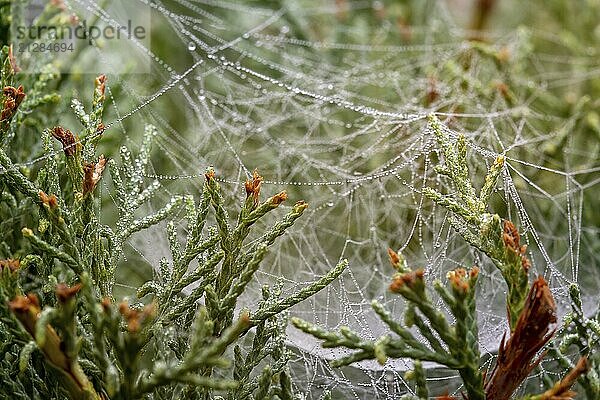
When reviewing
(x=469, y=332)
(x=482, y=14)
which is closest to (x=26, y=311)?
(x=469, y=332)

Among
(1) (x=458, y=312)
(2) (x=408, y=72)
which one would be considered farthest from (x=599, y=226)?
(1) (x=458, y=312)

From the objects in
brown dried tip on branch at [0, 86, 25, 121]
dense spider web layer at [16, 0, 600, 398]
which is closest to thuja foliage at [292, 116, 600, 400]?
dense spider web layer at [16, 0, 600, 398]

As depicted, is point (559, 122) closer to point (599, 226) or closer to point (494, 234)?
point (599, 226)

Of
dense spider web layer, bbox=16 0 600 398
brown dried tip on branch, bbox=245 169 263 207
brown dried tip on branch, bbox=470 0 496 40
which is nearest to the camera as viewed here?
brown dried tip on branch, bbox=245 169 263 207

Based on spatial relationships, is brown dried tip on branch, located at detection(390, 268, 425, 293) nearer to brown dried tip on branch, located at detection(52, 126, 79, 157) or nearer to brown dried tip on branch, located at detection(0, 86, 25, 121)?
brown dried tip on branch, located at detection(52, 126, 79, 157)

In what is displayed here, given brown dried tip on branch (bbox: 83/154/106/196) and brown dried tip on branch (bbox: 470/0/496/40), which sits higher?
brown dried tip on branch (bbox: 470/0/496/40)

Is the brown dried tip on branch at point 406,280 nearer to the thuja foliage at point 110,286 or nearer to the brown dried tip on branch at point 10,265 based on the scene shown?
the thuja foliage at point 110,286
